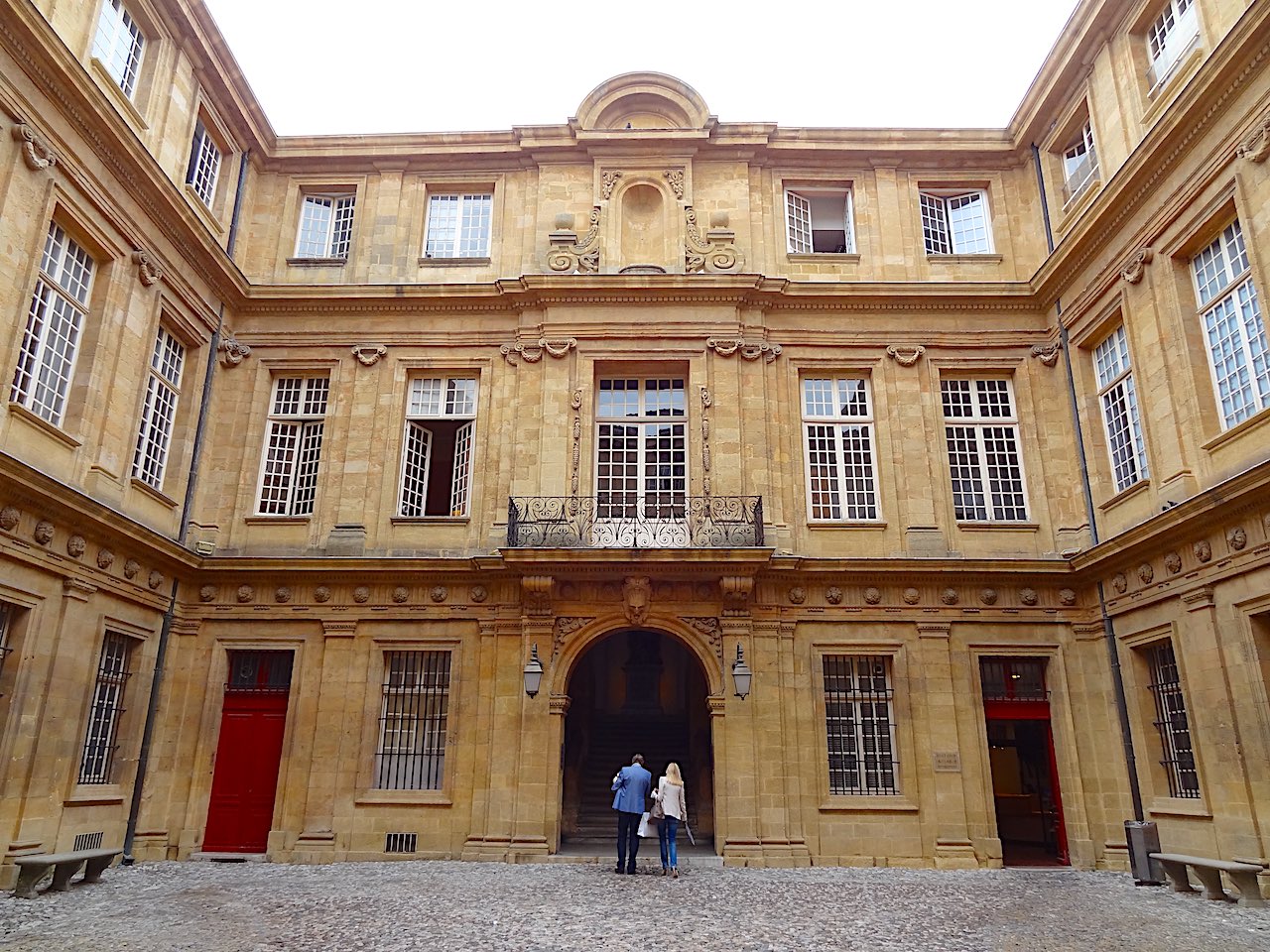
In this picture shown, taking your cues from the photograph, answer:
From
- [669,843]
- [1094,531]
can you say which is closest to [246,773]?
[669,843]

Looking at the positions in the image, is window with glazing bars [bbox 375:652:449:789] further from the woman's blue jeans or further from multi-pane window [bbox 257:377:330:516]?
the woman's blue jeans

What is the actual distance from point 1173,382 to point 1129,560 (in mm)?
2529

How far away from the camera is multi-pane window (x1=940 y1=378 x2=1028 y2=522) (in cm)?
1501

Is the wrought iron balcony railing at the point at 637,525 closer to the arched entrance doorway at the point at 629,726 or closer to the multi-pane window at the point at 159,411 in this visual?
the arched entrance doorway at the point at 629,726

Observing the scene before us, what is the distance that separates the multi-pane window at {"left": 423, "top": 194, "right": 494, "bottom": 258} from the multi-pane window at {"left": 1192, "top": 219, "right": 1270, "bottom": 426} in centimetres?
1111

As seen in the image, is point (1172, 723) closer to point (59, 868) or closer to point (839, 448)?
point (839, 448)

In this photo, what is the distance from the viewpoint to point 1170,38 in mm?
12570

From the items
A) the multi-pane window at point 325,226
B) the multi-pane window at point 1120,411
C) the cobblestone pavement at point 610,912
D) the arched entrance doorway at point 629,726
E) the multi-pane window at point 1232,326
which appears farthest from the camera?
the multi-pane window at point 325,226

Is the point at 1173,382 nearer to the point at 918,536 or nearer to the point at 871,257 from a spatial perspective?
the point at 918,536

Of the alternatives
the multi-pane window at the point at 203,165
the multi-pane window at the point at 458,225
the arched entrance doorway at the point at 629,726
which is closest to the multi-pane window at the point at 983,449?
the arched entrance doorway at the point at 629,726

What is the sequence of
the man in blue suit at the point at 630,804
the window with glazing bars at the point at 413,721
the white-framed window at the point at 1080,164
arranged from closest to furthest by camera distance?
the man in blue suit at the point at 630,804 → the window with glazing bars at the point at 413,721 → the white-framed window at the point at 1080,164

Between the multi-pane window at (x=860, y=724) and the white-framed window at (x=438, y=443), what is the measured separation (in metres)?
6.73

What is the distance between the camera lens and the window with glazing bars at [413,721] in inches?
548

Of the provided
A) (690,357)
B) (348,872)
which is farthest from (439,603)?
(690,357)
